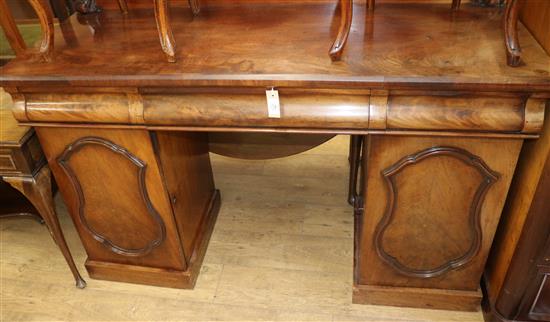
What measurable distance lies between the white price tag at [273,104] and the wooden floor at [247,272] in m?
0.80

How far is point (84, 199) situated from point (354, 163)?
3.50ft

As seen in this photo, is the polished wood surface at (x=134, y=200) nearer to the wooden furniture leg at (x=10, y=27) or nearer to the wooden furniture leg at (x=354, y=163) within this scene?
the wooden furniture leg at (x=354, y=163)

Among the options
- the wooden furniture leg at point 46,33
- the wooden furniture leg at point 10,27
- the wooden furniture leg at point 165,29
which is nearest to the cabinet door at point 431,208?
the wooden furniture leg at point 165,29

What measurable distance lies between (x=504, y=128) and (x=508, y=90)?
0.10 metres

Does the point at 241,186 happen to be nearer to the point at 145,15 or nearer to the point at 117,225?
the point at 117,225

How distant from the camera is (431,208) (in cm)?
134

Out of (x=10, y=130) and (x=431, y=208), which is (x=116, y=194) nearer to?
(x=10, y=130)

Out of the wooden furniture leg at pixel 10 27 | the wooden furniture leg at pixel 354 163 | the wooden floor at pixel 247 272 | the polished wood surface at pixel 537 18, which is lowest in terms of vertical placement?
the wooden floor at pixel 247 272

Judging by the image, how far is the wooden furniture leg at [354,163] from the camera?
1.85 metres

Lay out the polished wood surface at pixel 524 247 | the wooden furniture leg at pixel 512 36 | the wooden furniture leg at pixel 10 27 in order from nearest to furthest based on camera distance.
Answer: the wooden furniture leg at pixel 512 36
the polished wood surface at pixel 524 247
the wooden furniture leg at pixel 10 27

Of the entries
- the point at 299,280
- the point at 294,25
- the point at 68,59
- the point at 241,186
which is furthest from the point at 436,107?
the point at 241,186

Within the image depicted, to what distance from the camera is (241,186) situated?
2.24 meters

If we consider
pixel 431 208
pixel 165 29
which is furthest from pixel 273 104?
pixel 431 208

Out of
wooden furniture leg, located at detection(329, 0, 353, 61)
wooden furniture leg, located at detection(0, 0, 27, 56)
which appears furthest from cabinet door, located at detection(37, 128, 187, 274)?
wooden furniture leg, located at detection(0, 0, 27, 56)
